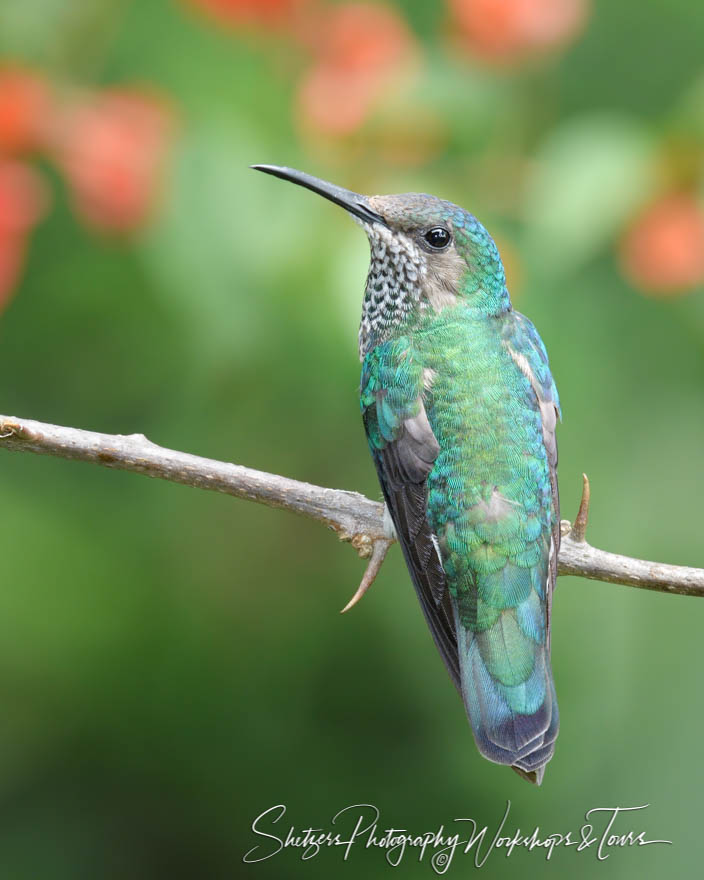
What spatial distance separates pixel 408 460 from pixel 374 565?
0.46 meters

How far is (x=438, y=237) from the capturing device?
3.49 metres

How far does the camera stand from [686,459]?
407 centimetres

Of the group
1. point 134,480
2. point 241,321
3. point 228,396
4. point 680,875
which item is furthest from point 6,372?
point 680,875

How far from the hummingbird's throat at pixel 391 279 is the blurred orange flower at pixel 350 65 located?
13.8 inches

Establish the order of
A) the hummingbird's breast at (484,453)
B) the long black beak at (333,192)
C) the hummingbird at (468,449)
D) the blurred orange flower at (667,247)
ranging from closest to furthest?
the hummingbird at (468,449), the hummingbird's breast at (484,453), the long black beak at (333,192), the blurred orange flower at (667,247)

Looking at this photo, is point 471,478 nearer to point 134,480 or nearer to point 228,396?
point 228,396

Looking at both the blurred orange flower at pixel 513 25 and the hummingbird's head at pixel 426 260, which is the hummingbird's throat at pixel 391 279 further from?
the blurred orange flower at pixel 513 25

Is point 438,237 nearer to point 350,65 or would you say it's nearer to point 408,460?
point 350,65

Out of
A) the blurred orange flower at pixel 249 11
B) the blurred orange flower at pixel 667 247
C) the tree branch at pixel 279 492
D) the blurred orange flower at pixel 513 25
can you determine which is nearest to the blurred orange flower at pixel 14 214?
the blurred orange flower at pixel 249 11

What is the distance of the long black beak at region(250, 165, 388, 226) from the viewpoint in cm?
320

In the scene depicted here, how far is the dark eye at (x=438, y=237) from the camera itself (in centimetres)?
348

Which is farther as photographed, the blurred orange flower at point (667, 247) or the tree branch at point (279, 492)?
the blurred orange flower at point (667, 247)

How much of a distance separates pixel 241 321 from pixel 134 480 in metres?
1.01

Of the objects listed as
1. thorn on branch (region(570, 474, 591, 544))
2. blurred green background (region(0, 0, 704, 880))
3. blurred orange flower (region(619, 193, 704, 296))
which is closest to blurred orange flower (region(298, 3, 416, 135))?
blurred green background (region(0, 0, 704, 880))
